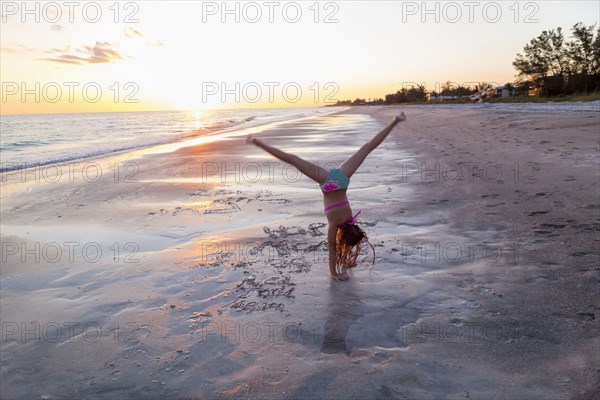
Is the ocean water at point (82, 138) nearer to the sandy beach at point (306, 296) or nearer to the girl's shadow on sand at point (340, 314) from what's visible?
the sandy beach at point (306, 296)

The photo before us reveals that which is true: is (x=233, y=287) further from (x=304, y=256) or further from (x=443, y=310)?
(x=443, y=310)

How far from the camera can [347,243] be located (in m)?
4.35

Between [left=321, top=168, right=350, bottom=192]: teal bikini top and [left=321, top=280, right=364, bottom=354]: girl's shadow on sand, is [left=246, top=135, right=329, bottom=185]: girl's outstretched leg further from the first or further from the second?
[left=321, top=280, right=364, bottom=354]: girl's shadow on sand

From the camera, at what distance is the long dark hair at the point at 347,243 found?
14.0 feet

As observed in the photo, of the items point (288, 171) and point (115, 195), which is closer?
point (115, 195)

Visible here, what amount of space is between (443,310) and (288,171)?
7.89m

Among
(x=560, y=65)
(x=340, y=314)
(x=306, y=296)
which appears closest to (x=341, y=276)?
(x=306, y=296)

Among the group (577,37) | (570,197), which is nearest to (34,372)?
(570,197)

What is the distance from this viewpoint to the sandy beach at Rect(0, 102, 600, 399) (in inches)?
107

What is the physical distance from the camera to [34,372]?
294 cm

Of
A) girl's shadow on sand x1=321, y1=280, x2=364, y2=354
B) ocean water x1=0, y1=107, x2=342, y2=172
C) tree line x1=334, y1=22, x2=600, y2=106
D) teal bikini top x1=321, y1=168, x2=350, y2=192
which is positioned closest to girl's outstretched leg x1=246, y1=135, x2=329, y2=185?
teal bikini top x1=321, y1=168, x2=350, y2=192

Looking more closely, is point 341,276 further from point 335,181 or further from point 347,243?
point 335,181

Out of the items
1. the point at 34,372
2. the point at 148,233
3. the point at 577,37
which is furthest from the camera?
the point at 577,37

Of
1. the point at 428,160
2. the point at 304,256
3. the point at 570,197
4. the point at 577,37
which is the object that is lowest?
the point at 304,256
